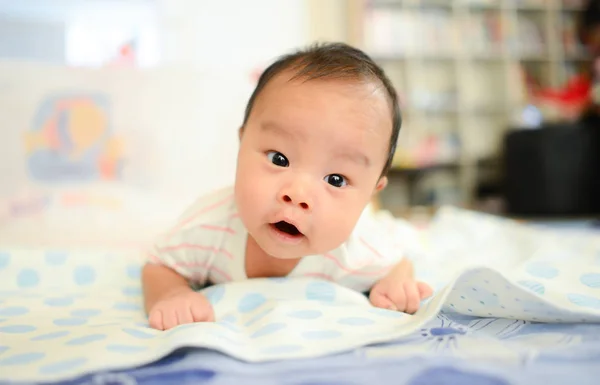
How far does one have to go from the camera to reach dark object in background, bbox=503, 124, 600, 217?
3.18 meters

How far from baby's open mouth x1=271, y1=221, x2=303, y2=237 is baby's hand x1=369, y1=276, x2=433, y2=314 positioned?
183mm

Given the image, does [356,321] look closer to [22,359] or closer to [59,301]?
[22,359]

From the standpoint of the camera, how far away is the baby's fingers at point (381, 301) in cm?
72

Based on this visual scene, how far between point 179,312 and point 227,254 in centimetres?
18

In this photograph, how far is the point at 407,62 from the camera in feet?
11.9

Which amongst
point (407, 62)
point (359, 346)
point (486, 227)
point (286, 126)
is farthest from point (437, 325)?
point (407, 62)

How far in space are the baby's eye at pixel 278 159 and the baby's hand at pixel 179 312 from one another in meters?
0.22

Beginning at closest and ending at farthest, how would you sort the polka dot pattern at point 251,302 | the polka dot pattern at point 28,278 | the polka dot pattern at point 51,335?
1. the polka dot pattern at point 51,335
2. the polka dot pattern at point 251,302
3. the polka dot pattern at point 28,278

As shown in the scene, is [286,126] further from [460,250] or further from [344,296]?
[460,250]

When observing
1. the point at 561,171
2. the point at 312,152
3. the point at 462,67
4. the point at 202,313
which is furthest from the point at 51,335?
the point at 462,67

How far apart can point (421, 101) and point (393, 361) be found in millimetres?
3476

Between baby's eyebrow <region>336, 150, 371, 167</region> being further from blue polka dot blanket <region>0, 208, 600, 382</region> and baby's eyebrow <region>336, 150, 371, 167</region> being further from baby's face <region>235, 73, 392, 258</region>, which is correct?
blue polka dot blanket <region>0, 208, 600, 382</region>

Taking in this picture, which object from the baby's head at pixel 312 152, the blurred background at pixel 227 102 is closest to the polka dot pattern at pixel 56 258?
the blurred background at pixel 227 102

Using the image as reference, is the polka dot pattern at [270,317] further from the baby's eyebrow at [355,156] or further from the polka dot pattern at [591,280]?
the baby's eyebrow at [355,156]
